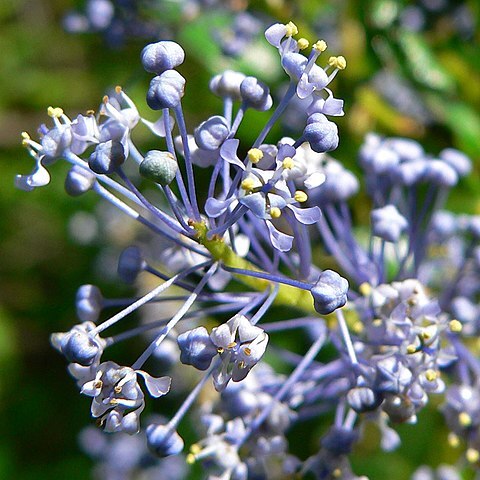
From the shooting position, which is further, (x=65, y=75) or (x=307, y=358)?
(x=65, y=75)

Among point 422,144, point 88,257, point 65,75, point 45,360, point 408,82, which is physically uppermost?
point 408,82

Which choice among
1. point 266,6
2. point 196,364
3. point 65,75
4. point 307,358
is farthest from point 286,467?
point 65,75

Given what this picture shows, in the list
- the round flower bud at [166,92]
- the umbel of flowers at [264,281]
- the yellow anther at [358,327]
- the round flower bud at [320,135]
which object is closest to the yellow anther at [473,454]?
the umbel of flowers at [264,281]

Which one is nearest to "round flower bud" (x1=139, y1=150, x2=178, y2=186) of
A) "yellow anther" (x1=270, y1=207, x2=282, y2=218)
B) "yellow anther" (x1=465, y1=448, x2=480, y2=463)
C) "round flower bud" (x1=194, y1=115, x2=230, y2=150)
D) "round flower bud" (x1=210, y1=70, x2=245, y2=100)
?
"round flower bud" (x1=194, y1=115, x2=230, y2=150)

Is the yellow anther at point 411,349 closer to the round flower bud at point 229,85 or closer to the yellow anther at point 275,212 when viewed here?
the yellow anther at point 275,212

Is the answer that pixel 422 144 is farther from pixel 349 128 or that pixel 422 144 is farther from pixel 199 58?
pixel 199 58

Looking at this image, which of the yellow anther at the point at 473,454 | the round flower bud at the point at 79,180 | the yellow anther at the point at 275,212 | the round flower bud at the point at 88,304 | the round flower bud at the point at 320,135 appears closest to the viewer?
the yellow anther at the point at 275,212

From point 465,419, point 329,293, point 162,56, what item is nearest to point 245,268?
point 329,293
